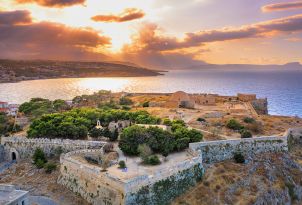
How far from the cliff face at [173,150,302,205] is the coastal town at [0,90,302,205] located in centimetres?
61

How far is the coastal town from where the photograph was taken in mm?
29016

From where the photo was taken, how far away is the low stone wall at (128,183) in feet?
89.1

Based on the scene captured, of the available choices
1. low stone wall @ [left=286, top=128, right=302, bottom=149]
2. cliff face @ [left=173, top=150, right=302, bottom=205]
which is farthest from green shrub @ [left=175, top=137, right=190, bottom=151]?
low stone wall @ [left=286, top=128, right=302, bottom=149]

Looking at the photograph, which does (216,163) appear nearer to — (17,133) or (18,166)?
(18,166)

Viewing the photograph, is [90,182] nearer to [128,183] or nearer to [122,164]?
[122,164]

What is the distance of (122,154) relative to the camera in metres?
36.0

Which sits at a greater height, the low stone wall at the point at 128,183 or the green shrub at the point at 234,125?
the green shrub at the point at 234,125

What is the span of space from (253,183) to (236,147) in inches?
209

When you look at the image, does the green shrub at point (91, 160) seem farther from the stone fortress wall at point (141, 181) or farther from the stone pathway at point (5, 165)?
the stone pathway at point (5, 165)

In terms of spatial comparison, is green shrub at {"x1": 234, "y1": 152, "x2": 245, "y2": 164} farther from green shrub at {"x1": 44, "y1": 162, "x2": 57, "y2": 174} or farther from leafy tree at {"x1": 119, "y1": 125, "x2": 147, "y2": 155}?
green shrub at {"x1": 44, "y1": 162, "x2": 57, "y2": 174}

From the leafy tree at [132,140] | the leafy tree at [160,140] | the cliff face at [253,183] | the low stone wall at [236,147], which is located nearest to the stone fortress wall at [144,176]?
the low stone wall at [236,147]

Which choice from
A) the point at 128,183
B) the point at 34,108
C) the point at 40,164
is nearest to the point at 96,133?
the point at 40,164

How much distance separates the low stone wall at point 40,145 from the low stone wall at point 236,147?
12241 millimetres

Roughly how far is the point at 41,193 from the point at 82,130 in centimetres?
1132
